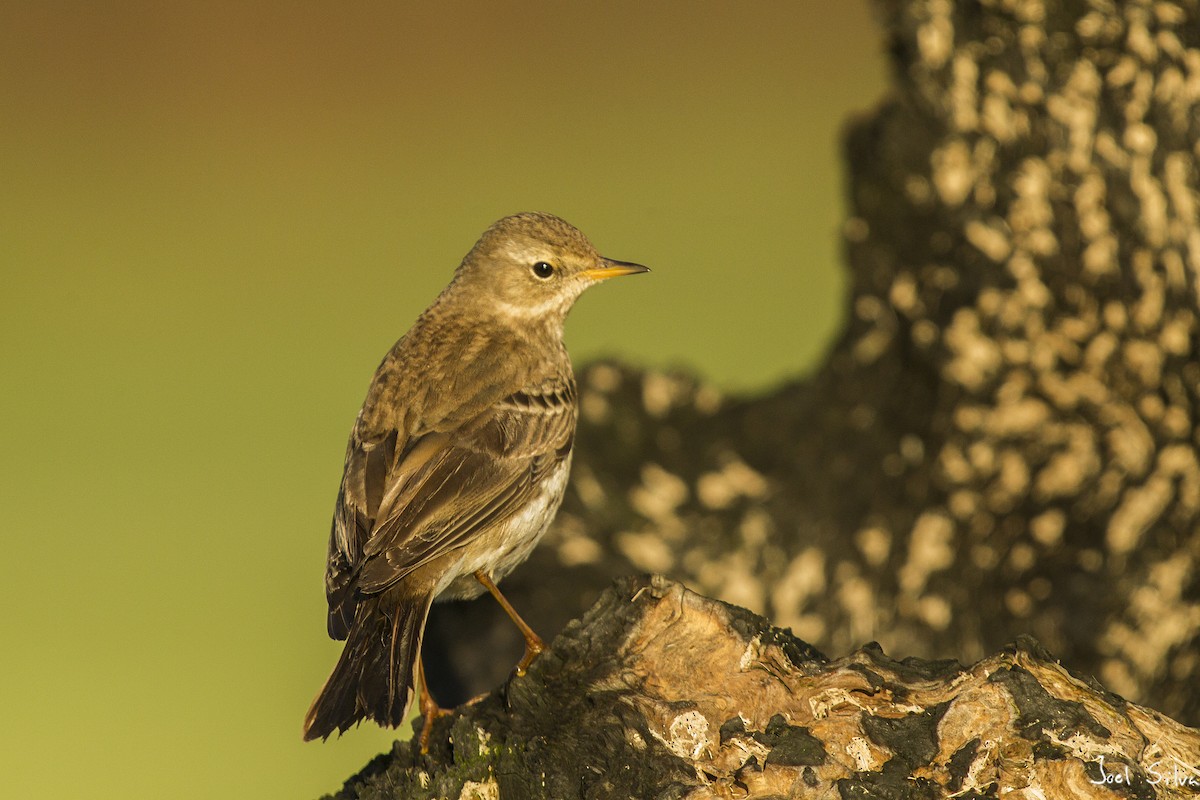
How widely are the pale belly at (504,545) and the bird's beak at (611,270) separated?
0.93 metres

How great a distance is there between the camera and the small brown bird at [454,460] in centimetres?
500

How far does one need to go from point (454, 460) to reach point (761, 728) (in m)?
1.95

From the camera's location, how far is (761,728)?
4199mm

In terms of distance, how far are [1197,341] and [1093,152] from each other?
1059 mm

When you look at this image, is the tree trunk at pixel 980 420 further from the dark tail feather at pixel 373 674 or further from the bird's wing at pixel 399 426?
the dark tail feather at pixel 373 674

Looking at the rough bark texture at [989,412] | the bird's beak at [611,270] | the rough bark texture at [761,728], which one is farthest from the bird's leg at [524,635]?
the rough bark texture at [989,412]

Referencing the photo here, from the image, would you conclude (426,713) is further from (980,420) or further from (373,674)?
(980,420)

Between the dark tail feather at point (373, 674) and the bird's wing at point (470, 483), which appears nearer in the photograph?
the dark tail feather at point (373, 674)

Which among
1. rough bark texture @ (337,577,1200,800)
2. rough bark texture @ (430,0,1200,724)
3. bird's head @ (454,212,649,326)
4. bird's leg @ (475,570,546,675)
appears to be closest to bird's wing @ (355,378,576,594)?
bird's leg @ (475,570,546,675)

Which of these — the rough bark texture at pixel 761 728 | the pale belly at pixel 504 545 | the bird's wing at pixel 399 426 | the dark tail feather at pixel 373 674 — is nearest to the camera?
the rough bark texture at pixel 761 728

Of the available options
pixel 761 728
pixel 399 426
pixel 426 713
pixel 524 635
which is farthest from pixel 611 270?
pixel 761 728

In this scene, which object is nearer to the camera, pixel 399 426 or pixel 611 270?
pixel 399 426

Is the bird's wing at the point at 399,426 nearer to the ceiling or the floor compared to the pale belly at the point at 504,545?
nearer to the ceiling

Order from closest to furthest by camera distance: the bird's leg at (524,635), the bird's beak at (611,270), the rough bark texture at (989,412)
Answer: the bird's leg at (524,635) → the bird's beak at (611,270) → the rough bark texture at (989,412)
